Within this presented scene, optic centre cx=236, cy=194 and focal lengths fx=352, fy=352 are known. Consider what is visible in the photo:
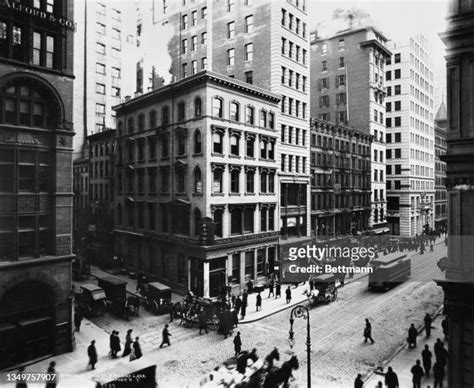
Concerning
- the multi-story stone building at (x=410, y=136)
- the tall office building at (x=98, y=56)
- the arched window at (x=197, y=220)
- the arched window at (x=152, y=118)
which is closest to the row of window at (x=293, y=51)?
the arched window at (x=152, y=118)

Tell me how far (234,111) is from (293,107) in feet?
31.3

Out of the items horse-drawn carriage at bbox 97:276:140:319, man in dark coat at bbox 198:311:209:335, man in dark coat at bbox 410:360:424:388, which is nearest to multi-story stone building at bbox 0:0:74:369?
horse-drawn carriage at bbox 97:276:140:319

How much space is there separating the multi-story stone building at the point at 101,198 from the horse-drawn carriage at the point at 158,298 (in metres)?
4.99

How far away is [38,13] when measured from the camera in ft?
49.6

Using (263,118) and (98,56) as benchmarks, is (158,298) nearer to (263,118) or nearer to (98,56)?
(98,56)

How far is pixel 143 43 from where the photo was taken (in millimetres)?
19719

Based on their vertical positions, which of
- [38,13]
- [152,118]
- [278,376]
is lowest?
[278,376]

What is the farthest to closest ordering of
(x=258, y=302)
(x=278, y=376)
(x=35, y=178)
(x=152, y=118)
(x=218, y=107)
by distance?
(x=218, y=107) < (x=152, y=118) < (x=258, y=302) < (x=35, y=178) < (x=278, y=376)

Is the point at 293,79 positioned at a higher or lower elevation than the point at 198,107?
higher

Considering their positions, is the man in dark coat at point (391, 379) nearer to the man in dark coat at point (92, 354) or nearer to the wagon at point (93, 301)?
the man in dark coat at point (92, 354)

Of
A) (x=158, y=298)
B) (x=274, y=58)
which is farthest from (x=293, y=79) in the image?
(x=158, y=298)

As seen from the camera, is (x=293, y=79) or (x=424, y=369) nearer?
(x=424, y=369)

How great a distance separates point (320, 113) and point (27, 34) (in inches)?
1419

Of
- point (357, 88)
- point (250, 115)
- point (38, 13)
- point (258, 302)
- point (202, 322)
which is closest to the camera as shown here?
point (38, 13)
